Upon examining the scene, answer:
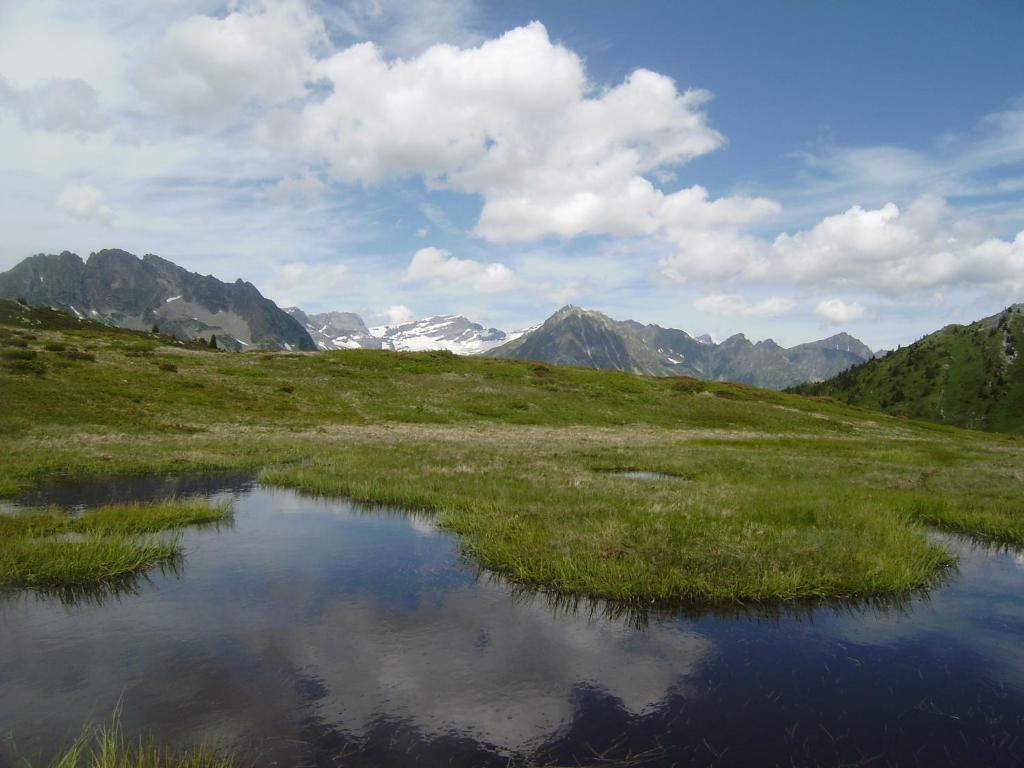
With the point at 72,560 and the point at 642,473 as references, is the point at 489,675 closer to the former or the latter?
the point at 72,560

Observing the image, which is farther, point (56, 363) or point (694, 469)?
point (56, 363)

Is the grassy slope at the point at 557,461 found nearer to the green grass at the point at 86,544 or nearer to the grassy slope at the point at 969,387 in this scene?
the green grass at the point at 86,544

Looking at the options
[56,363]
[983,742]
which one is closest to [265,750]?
[983,742]

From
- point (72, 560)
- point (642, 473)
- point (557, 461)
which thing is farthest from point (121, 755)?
point (642, 473)

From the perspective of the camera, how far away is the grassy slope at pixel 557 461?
56.2 ft

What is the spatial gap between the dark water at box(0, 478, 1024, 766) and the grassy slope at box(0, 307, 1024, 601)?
2370 millimetres

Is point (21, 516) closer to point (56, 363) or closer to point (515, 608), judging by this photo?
point (515, 608)

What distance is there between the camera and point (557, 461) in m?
38.1

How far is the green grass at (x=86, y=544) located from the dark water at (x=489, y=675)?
1.33 meters

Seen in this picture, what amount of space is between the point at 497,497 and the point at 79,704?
17351 mm

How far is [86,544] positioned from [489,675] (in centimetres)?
1263

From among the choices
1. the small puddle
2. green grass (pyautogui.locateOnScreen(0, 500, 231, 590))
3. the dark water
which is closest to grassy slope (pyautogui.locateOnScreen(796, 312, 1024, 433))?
the small puddle

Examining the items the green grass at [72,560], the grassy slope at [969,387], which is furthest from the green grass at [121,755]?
the grassy slope at [969,387]

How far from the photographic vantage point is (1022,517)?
24594 mm
